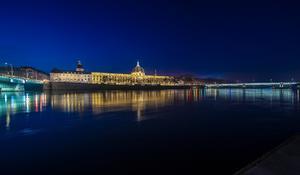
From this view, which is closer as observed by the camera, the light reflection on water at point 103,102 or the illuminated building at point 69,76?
the light reflection on water at point 103,102

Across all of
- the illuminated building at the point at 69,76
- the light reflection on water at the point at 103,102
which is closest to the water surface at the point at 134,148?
the light reflection on water at the point at 103,102

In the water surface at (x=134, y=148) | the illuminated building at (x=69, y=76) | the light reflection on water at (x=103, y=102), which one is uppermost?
the illuminated building at (x=69, y=76)

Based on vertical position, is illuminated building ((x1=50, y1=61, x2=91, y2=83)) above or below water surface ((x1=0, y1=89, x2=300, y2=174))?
above

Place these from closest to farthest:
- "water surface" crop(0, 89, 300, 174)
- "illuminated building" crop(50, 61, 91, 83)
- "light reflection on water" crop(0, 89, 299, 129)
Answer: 1. "water surface" crop(0, 89, 300, 174)
2. "light reflection on water" crop(0, 89, 299, 129)
3. "illuminated building" crop(50, 61, 91, 83)

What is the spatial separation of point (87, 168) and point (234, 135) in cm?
891

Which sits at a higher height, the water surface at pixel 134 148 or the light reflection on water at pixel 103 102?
the light reflection on water at pixel 103 102

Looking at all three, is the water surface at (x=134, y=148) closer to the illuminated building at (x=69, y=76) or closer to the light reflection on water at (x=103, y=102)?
the light reflection on water at (x=103, y=102)

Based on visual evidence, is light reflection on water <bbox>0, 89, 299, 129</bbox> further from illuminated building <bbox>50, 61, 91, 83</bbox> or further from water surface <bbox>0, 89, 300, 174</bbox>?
illuminated building <bbox>50, 61, 91, 83</bbox>

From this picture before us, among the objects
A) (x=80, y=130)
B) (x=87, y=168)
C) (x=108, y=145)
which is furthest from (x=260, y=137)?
(x=80, y=130)

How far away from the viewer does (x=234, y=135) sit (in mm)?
14797

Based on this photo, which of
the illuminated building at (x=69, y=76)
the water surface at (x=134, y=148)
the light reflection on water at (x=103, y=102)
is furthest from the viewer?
the illuminated building at (x=69, y=76)

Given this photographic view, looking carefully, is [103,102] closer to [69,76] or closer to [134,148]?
A: [134,148]

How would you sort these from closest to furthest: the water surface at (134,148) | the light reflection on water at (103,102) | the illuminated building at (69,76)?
the water surface at (134,148), the light reflection on water at (103,102), the illuminated building at (69,76)

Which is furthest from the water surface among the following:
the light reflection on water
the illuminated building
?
the illuminated building
